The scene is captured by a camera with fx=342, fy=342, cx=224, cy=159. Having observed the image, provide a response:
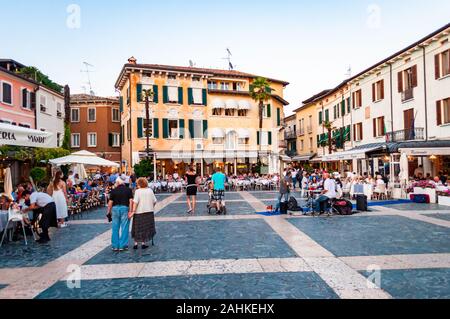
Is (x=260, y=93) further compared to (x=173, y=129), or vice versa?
(x=260, y=93)

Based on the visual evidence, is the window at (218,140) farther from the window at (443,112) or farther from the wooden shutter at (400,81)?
the window at (443,112)

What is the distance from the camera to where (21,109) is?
1009 inches

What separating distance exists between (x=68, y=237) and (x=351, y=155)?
16.0 metres

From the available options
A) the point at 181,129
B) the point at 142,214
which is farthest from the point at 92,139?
the point at 142,214

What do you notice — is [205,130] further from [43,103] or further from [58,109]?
[43,103]

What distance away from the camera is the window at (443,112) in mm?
20625

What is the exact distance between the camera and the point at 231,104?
3328 cm

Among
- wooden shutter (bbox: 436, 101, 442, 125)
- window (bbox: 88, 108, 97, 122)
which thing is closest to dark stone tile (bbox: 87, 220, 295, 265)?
wooden shutter (bbox: 436, 101, 442, 125)

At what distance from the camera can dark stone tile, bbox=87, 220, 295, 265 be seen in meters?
6.71

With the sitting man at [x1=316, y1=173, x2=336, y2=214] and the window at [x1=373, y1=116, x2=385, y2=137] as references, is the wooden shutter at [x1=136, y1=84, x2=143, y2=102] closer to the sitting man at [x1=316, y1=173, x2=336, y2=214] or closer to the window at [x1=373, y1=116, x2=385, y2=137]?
the window at [x1=373, y1=116, x2=385, y2=137]

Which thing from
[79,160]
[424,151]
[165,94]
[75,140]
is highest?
[165,94]

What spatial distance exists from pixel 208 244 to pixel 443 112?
1961 centimetres

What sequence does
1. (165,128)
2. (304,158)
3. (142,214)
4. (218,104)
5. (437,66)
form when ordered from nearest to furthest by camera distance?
1. (142,214)
2. (437,66)
3. (165,128)
4. (218,104)
5. (304,158)
